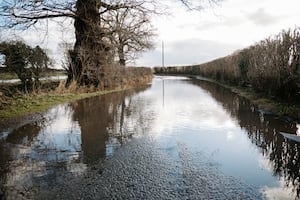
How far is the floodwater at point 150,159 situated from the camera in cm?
426

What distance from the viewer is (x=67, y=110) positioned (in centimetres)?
1232

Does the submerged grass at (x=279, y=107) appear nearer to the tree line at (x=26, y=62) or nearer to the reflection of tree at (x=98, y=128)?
the reflection of tree at (x=98, y=128)

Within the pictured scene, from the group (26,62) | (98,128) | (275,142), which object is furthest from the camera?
(26,62)

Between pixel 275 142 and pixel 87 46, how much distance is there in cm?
1496

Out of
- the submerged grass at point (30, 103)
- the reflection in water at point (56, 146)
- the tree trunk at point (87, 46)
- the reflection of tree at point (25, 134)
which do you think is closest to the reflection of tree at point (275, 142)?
the reflection in water at point (56, 146)

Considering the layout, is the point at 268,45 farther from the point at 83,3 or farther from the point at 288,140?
the point at 83,3

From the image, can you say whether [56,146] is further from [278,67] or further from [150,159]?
[278,67]

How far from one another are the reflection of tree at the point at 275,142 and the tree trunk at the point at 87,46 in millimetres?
10997

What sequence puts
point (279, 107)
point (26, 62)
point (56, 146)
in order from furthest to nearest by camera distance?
point (26, 62) < point (279, 107) < point (56, 146)

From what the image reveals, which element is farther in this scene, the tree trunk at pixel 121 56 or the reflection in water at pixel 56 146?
the tree trunk at pixel 121 56

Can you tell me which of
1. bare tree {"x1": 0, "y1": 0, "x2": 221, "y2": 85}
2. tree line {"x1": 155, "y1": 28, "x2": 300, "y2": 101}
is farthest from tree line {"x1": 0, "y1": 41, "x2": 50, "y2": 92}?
tree line {"x1": 155, "y1": 28, "x2": 300, "y2": 101}

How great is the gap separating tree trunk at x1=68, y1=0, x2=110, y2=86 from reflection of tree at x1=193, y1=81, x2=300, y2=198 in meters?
11.0

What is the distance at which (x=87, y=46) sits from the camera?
64.1 feet

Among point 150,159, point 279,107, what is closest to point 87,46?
point 279,107
